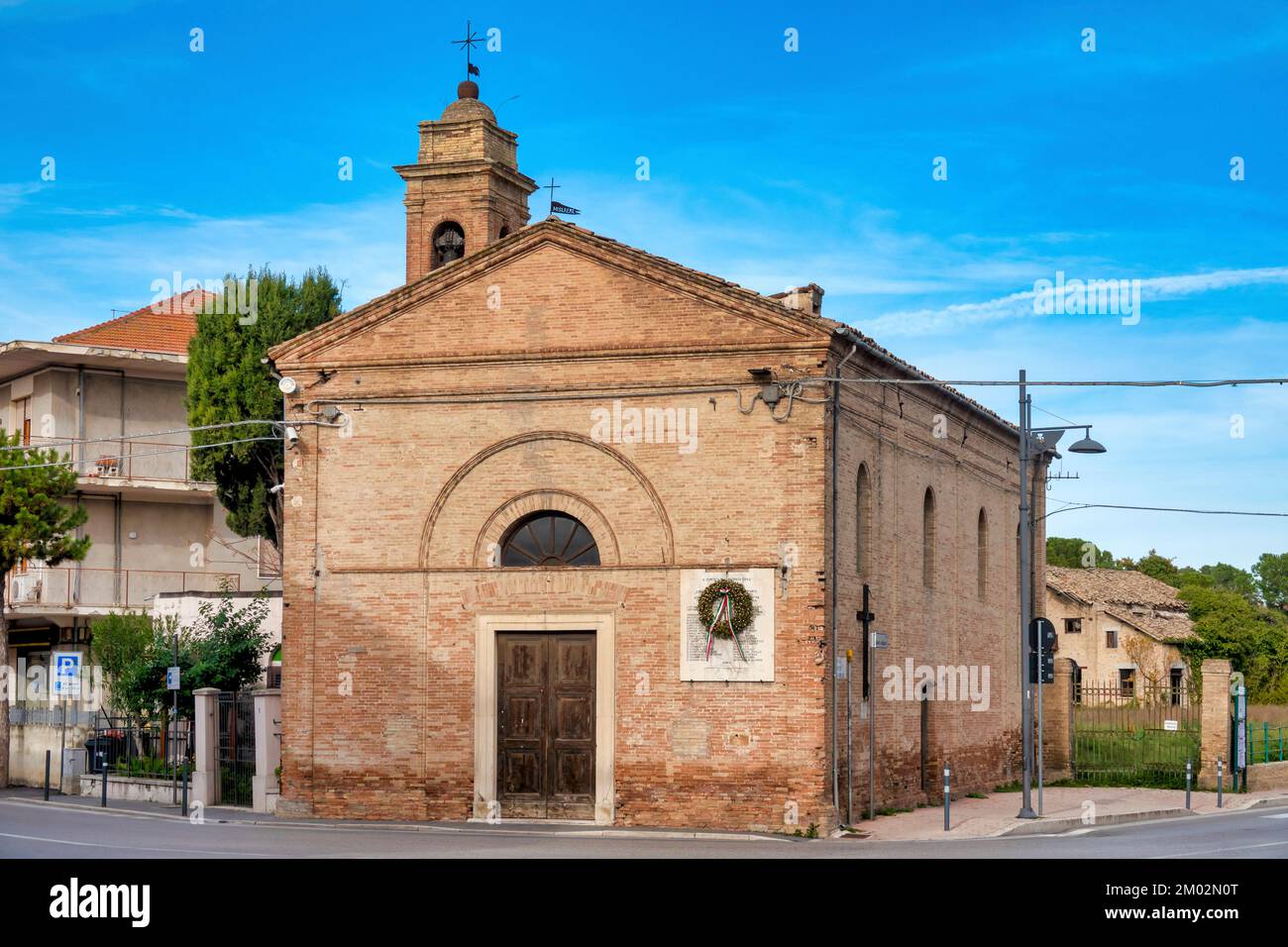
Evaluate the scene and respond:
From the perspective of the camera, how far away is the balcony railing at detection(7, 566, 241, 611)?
1677 inches

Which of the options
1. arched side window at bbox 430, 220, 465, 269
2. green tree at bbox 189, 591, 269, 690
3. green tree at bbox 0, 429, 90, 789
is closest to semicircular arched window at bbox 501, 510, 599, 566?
arched side window at bbox 430, 220, 465, 269

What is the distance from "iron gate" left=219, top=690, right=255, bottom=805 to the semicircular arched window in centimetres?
650

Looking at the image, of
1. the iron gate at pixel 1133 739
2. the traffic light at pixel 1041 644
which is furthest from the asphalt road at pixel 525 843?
the iron gate at pixel 1133 739

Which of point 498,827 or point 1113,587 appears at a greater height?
point 1113,587

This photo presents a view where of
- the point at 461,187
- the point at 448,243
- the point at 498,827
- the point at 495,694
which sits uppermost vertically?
the point at 461,187

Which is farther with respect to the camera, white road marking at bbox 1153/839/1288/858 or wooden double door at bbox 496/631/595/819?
wooden double door at bbox 496/631/595/819

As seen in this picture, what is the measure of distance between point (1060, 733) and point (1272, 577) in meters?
94.4

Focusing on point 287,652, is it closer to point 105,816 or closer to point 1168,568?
point 105,816

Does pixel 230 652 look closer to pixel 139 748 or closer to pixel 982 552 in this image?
pixel 139 748

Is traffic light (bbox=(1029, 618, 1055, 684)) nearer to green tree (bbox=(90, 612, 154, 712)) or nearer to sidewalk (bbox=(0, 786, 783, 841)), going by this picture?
sidewalk (bbox=(0, 786, 783, 841))

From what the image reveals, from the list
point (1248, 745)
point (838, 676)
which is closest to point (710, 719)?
point (838, 676)

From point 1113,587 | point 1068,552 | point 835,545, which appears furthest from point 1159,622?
point 835,545

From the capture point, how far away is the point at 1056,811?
91.8ft

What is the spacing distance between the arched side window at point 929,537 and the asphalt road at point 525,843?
5993 mm
